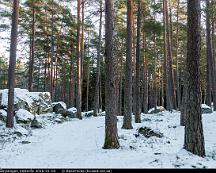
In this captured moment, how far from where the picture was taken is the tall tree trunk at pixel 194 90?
10.2 metres

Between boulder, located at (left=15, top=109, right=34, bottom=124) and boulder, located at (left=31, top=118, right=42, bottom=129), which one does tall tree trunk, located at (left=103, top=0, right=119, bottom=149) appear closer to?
boulder, located at (left=31, top=118, right=42, bottom=129)

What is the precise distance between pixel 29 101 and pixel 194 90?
19.8 meters

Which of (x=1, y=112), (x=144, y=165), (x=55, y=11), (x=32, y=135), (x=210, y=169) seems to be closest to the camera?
(x=210, y=169)

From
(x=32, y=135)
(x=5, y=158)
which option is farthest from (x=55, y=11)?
(x=5, y=158)

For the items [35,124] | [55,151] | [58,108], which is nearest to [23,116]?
[35,124]

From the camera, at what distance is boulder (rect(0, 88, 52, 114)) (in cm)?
2536

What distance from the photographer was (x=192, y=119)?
10258 mm

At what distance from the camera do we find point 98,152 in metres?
11.9

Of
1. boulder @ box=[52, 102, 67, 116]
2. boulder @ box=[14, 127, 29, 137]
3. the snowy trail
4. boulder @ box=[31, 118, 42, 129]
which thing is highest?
boulder @ box=[52, 102, 67, 116]

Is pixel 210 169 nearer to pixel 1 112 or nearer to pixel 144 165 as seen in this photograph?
pixel 144 165

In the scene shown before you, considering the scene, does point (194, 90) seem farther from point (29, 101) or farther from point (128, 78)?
point (29, 101)

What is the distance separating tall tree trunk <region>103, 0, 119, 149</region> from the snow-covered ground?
1.55 feet

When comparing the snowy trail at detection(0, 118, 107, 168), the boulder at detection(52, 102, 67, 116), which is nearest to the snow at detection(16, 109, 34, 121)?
the snowy trail at detection(0, 118, 107, 168)

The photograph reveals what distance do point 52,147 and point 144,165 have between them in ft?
20.1
